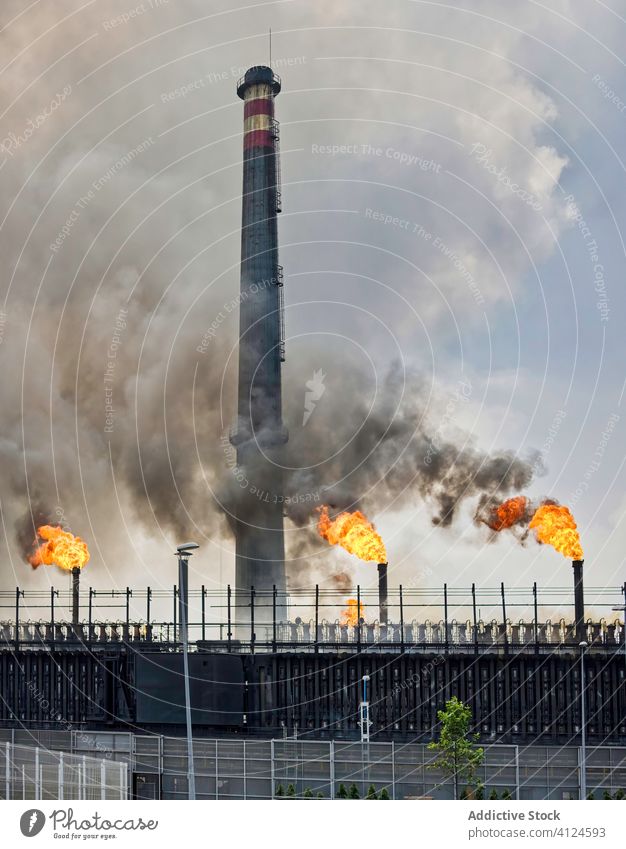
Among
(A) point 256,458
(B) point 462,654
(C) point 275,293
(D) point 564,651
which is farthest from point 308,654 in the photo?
(C) point 275,293

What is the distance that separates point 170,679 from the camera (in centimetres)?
6969

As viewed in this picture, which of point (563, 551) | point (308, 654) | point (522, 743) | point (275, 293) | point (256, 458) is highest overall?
point (275, 293)

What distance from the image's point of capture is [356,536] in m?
92.1

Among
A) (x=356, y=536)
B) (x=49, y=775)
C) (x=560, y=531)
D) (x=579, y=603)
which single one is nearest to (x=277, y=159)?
(x=356, y=536)

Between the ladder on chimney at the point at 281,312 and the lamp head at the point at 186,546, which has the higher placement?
the ladder on chimney at the point at 281,312

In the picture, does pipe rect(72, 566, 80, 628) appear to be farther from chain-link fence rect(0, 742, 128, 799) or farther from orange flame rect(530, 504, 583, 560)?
chain-link fence rect(0, 742, 128, 799)

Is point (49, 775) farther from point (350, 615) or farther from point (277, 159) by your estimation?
point (277, 159)

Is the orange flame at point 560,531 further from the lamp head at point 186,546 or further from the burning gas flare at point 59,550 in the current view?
the lamp head at point 186,546

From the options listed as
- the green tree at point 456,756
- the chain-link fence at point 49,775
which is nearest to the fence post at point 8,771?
the chain-link fence at point 49,775

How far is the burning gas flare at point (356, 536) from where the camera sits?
91000 mm

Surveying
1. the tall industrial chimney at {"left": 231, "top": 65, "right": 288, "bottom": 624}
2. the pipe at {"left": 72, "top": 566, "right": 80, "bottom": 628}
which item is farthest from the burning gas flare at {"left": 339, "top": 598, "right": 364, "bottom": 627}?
the pipe at {"left": 72, "top": 566, "right": 80, "bottom": 628}

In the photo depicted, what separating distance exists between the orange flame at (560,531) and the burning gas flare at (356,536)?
13584mm
